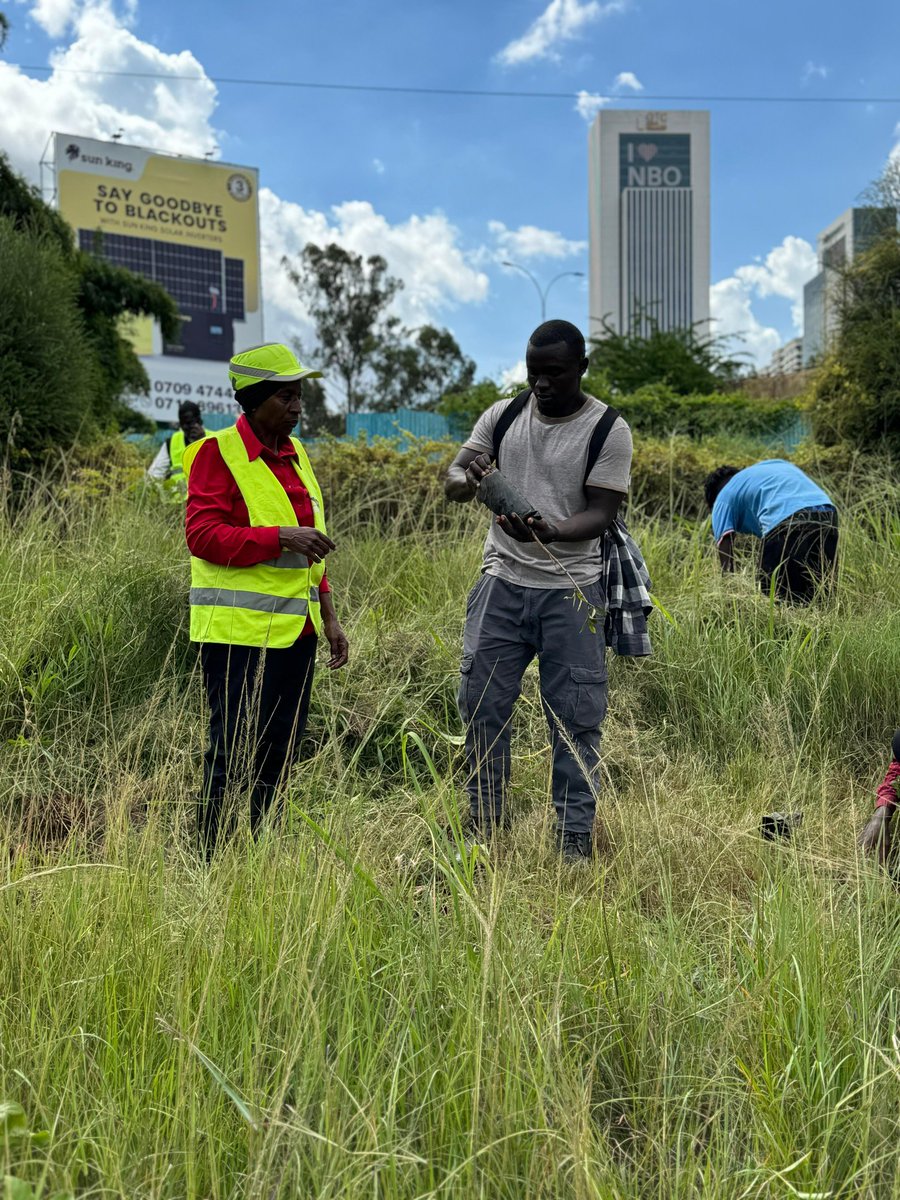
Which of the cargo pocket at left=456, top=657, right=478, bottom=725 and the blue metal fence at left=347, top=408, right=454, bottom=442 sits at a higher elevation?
the blue metal fence at left=347, top=408, right=454, bottom=442

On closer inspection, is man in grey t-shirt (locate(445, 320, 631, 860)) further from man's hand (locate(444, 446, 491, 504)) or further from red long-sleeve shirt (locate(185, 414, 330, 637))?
red long-sleeve shirt (locate(185, 414, 330, 637))

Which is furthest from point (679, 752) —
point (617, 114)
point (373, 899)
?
point (617, 114)

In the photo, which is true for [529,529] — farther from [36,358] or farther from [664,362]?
[664,362]

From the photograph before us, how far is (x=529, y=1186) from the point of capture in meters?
1.68

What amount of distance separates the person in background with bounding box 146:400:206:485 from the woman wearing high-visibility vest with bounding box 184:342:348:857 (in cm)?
371

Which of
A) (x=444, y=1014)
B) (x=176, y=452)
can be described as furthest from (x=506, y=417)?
(x=176, y=452)

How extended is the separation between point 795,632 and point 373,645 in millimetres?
2145

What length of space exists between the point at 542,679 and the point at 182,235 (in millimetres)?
52841

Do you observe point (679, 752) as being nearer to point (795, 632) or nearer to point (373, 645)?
point (795, 632)

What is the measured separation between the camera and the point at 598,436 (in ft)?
12.0

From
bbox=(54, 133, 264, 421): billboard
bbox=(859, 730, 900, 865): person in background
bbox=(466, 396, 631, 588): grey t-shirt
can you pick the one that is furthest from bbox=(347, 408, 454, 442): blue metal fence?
bbox=(859, 730, 900, 865): person in background

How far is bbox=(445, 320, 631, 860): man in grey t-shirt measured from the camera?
3623 millimetres

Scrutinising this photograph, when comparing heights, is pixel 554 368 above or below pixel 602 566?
above

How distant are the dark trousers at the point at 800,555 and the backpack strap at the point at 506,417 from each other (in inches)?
101
